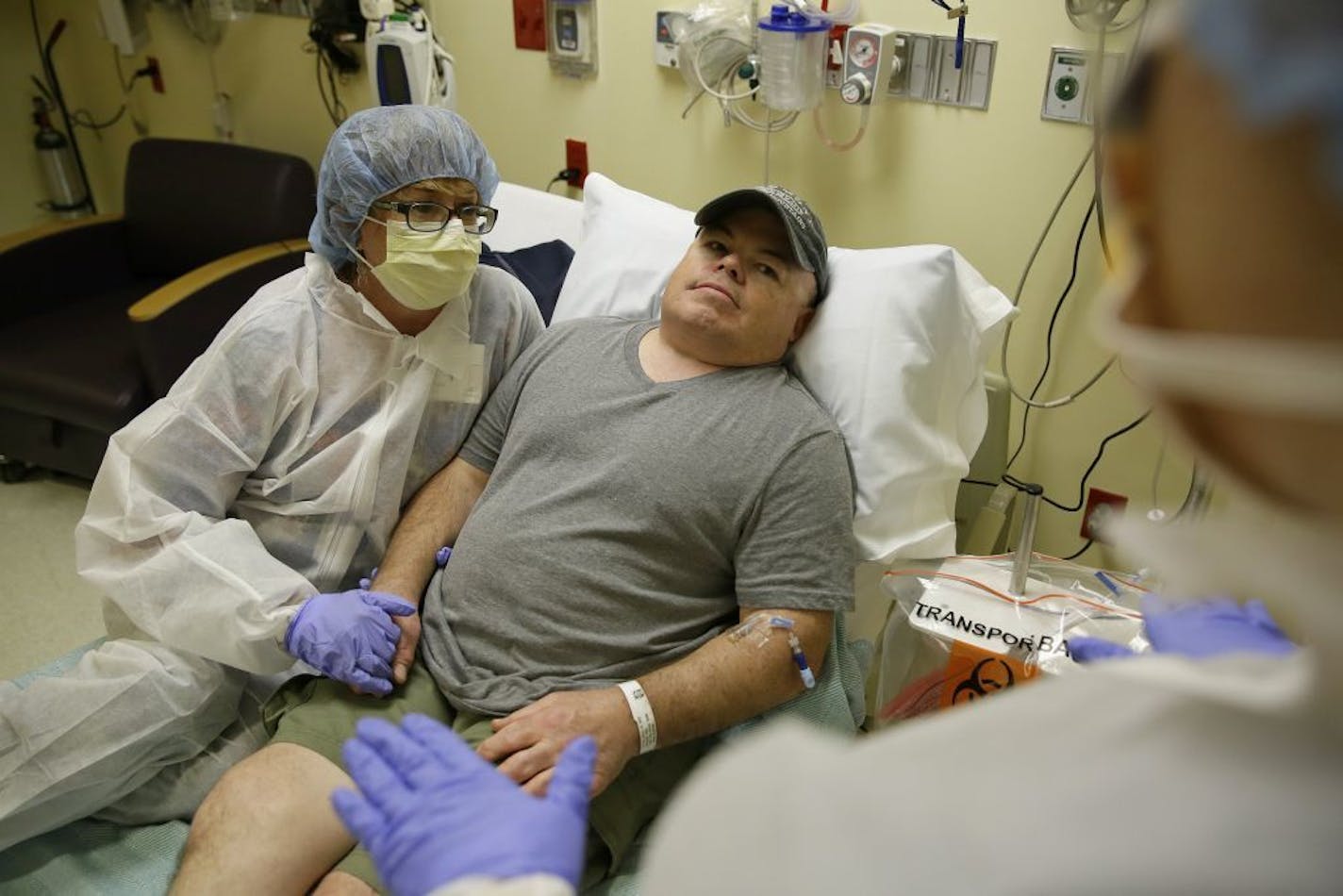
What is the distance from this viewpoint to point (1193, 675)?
445 millimetres

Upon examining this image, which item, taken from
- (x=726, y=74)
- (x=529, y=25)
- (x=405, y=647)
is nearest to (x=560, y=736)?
(x=405, y=647)

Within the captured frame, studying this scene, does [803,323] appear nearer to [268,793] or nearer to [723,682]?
[723,682]

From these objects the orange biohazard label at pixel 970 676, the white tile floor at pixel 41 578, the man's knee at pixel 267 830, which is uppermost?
the man's knee at pixel 267 830

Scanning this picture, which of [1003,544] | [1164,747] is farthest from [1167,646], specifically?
[1003,544]

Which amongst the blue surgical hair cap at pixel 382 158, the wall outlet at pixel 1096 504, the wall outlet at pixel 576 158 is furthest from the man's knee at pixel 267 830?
the wall outlet at pixel 576 158

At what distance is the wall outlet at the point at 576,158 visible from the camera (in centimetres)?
251

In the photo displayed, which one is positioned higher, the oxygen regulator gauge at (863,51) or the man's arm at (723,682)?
the oxygen regulator gauge at (863,51)

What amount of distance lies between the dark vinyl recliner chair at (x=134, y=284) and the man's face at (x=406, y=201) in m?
1.19

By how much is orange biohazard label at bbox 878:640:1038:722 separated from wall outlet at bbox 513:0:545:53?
1.88m

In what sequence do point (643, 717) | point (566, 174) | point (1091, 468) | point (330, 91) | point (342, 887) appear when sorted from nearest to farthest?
point (342, 887) < point (643, 717) < point (1091, 468) < point (566, 174) < point (330, 91)

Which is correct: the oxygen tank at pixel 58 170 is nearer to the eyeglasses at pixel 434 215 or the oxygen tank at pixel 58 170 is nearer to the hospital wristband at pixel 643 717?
the eyeglasses at pixel 434 215

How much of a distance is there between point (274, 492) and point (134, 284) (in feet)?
7.01

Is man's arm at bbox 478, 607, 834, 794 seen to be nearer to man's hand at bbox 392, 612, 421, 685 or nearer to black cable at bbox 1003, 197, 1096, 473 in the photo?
man's hand at bbox 392, 612, 421, 685

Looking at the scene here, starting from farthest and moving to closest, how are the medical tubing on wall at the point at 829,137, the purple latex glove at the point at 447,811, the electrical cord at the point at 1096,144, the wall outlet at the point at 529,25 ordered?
the wall outlet at the point at 529,25, the medical tubing on wall at the point at 829,137, the electrical cord at the point at 1096,144, the purple latex glove at the point at 447,811
